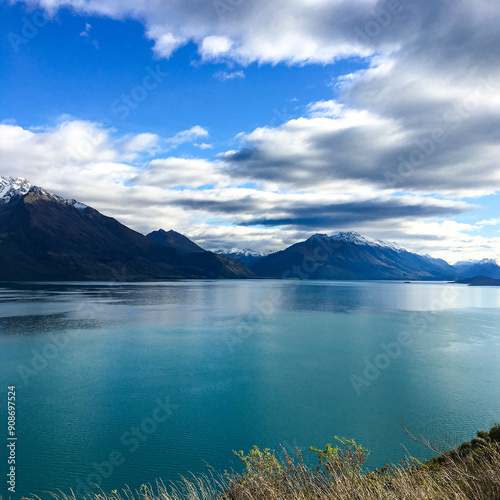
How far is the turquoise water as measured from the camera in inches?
846

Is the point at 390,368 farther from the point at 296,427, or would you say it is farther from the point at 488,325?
the point at 488,325

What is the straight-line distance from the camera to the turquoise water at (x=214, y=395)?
2150 cm

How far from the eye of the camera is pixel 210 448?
74.3ft

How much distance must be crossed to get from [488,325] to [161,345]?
230 feet

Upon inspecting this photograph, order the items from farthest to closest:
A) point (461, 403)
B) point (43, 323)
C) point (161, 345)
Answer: point (43, 323) < point (161, 345) < point (461, 403)

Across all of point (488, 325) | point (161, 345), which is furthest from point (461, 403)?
point (488, 325)

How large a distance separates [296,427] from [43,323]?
2419 inches

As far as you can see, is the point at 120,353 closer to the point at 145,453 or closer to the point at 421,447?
the point at 145,453

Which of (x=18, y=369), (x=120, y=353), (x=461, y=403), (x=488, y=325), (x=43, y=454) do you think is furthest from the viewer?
(x=488, y=325)

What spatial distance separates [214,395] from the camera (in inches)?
1249

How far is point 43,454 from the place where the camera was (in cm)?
2127

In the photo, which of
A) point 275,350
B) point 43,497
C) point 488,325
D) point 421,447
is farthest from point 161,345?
point 488,325

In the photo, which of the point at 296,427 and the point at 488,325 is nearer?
the point at 296,427

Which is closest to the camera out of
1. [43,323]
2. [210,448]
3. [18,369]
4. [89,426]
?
[210,448]
